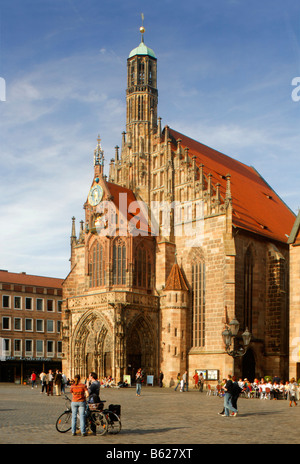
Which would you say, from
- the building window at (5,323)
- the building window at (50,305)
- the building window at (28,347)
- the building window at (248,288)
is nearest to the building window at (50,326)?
the building window at (50,305)

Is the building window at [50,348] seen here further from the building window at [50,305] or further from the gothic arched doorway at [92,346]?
the gothic arched doorway at [92,346]

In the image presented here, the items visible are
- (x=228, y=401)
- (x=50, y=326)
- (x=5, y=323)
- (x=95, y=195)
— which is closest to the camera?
(x=228, y=401)

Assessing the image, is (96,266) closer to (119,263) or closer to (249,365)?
(119,263)

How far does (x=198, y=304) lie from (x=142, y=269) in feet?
17.5

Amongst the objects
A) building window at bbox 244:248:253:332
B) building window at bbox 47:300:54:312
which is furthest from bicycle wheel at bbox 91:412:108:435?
building window at bbox 47:300:54:312

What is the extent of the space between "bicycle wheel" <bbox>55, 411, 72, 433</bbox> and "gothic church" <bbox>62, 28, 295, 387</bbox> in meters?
28.1

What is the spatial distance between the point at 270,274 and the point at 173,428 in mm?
32700

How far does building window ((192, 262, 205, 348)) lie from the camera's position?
4694 centimetres

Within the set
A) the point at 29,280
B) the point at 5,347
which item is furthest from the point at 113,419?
the point at 29,280

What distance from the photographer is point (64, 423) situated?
16391mm

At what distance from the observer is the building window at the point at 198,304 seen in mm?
46938

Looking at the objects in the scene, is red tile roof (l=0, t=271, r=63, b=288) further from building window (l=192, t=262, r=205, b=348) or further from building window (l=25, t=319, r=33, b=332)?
building window (l=192, t=262, r=205, b=348)

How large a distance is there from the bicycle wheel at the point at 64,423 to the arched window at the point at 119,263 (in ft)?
104
